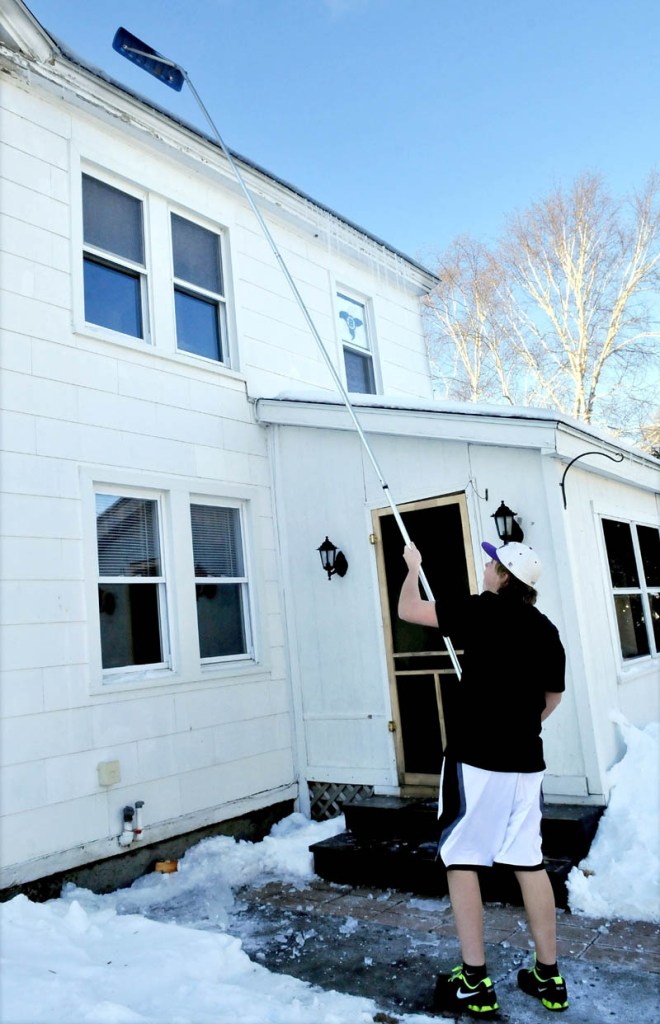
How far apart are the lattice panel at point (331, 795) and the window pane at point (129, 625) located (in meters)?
1.86

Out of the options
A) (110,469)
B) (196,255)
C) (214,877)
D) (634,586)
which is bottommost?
(214,877)

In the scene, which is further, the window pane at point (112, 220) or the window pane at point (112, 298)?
the window pane at point (112, 220)

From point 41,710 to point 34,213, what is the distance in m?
3.56

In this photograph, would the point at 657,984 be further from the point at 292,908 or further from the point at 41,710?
the point at 41,710

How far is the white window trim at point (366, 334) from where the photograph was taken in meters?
8.23

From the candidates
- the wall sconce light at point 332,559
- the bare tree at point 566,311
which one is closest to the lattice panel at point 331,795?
the wall sconce light at point 332,559

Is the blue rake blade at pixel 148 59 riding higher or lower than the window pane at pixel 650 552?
higher

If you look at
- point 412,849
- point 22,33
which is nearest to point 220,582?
point 412,849

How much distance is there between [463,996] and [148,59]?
5638 mm

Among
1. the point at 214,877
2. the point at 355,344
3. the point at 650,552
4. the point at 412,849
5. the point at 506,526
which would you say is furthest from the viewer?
the point at 355,344

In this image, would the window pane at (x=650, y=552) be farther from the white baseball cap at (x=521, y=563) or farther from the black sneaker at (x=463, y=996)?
the black sneaker at (x=463, y=996)

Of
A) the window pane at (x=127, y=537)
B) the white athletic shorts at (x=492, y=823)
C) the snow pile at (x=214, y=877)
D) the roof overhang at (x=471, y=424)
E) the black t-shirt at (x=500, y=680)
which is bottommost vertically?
the snow pile at (x=214, y=877)

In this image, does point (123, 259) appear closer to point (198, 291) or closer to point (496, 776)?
point (198, 291)

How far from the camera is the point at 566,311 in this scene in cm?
1673
